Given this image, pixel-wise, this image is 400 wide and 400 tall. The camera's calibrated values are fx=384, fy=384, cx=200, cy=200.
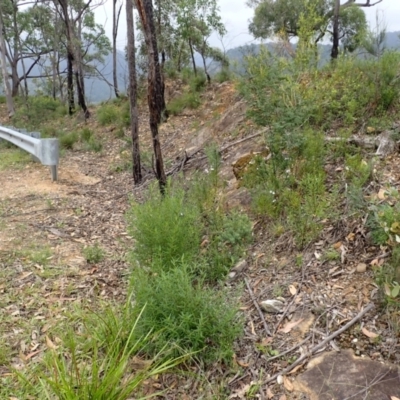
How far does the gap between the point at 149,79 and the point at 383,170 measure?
10.9 ft

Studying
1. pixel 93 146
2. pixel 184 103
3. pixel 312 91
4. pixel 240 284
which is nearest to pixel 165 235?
pixel 240 284

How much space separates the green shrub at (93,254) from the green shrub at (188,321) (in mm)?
1382

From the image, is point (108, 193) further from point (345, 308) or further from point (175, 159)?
point (345, 308)

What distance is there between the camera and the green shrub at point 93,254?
3674 mm

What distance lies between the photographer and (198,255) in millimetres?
3379

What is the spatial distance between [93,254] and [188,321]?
172cm

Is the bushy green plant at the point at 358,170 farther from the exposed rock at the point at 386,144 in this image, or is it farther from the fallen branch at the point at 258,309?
the fallen branch at the point at 258,309

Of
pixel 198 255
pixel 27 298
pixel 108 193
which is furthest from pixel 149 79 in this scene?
pixel 27 298

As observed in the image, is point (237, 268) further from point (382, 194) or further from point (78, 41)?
point (78, 41)

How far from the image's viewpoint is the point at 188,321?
2285mm

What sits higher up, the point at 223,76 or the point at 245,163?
the point at 223,76

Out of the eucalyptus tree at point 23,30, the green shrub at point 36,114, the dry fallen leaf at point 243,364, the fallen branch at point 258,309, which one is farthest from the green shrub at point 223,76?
the eucalyptus tree at point 23,30

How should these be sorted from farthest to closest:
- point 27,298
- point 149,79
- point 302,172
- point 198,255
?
1. point 149,79
2. point 302,172
3. point 198,255
4. point 27,298

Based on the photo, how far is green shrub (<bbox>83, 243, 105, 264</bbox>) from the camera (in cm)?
367
